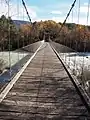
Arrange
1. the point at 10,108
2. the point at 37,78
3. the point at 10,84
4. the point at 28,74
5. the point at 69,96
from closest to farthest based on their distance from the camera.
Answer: the point at 10,108
the point at 69,96
the point at 10,84
the point at 37,78
the point at 28,74

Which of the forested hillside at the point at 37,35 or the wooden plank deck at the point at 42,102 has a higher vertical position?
the forested hillside at the point at 37,35

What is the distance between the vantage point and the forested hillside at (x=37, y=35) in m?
9.92

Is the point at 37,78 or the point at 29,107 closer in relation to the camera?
the point at 29,107

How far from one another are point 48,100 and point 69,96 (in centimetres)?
28

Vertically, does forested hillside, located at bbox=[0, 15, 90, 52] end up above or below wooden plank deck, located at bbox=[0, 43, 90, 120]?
above

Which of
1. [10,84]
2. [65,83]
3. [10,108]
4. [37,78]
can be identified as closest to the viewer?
[10,108]

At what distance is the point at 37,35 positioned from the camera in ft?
69.2

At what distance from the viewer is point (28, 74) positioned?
4.65 m

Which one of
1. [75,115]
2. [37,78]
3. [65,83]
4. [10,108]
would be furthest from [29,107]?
[37,78]

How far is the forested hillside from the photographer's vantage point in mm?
9922

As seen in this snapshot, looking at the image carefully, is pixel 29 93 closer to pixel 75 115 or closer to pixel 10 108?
pixel 10 108

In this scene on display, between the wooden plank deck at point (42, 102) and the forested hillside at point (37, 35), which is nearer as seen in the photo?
the wooden plank deck at point (42, 102)

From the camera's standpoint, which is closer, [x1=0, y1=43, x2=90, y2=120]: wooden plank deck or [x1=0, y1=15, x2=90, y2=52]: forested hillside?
[x1=0, y1=43, x2=90, y2=120]: wooden plank deck

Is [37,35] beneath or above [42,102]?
above
